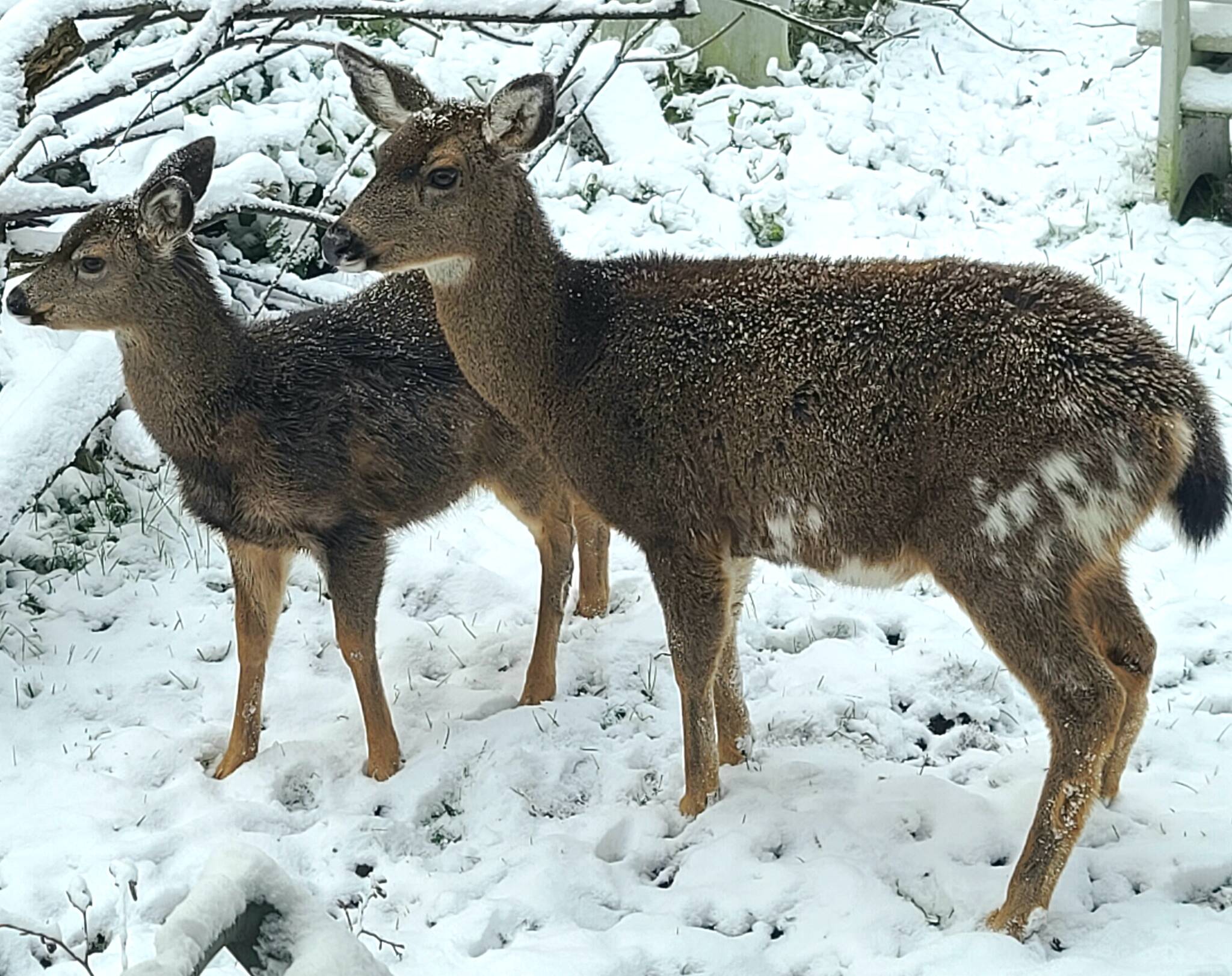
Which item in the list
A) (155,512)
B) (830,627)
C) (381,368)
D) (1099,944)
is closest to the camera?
(1099,944)

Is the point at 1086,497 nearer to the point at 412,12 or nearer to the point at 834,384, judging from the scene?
Result: the point at 834,384

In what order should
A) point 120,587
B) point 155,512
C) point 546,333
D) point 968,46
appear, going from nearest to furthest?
point 546,333, point 120,587, point 155,512, point 968,46

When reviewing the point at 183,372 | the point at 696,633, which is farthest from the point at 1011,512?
the point at 183,372

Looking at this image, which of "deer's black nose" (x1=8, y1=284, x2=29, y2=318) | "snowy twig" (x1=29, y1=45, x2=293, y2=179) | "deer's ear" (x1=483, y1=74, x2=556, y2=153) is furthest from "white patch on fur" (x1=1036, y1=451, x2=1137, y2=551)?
"snowy twig" (x1=29, y1=45, x2=293, y2=179)

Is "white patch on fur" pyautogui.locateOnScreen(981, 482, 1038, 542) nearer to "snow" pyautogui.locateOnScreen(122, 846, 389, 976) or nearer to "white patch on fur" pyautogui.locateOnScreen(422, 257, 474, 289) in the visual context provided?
"white patch on fur" pyautogui.locateOnScreen(422, 257, 474, 289)

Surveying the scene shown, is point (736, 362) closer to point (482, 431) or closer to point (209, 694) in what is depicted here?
point (482, 431)

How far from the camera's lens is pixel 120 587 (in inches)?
242

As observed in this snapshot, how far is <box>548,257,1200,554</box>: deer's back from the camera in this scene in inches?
157

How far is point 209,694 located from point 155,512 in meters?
1.30

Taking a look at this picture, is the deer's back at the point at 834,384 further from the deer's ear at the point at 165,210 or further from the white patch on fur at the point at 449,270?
the deer's ear at the point at 165,210

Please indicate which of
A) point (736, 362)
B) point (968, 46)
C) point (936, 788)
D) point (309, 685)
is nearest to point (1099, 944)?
point (936, 788)

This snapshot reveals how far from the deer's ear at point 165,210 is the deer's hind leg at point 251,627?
1.00 meters

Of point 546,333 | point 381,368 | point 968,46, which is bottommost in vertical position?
point 968,46

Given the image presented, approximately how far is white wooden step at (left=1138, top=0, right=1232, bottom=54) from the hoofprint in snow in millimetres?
1123
